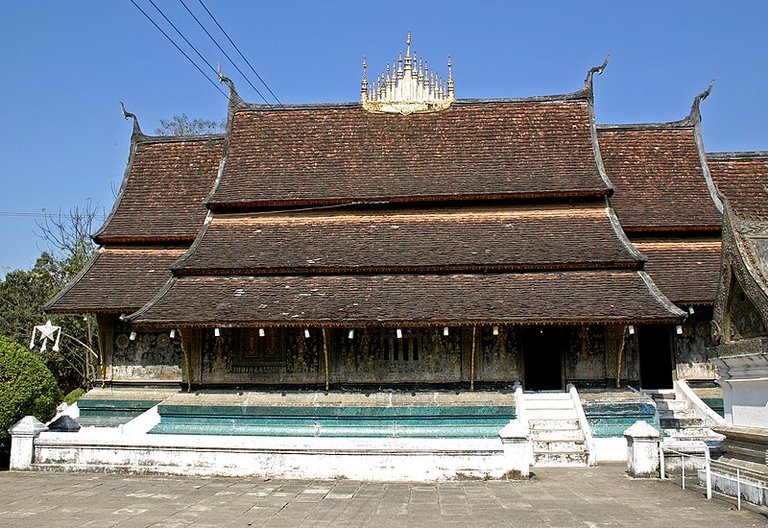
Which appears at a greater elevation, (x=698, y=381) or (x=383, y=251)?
(x=383, y=251)

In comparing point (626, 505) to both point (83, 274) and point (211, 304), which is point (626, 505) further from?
point (83, 274)

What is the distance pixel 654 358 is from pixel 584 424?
16.2ft

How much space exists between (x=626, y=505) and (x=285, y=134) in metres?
13.9

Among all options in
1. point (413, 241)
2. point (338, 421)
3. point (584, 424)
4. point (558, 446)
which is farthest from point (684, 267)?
point (338, 421)

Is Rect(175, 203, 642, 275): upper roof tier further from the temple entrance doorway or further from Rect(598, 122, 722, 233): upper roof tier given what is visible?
the temple entrance doorway

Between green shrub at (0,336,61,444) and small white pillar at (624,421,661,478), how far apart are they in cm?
1011

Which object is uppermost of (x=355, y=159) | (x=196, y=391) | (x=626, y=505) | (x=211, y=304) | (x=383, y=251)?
(x=355, y=159)

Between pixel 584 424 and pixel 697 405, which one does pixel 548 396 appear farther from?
pixel 697 405

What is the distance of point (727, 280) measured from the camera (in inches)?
378

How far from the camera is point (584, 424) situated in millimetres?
13531

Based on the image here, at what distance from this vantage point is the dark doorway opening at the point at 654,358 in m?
17.1

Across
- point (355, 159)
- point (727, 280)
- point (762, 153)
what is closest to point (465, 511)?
→ point (727, 280)

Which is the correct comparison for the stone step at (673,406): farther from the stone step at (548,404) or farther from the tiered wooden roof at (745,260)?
the tiered wooden roof at (745,260)

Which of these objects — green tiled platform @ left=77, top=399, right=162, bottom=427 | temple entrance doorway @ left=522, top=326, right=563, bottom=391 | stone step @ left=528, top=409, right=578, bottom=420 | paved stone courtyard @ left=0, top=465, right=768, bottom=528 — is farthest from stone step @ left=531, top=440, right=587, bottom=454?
green tiled platform @ left=77, top=399, right=162, bottom=427
